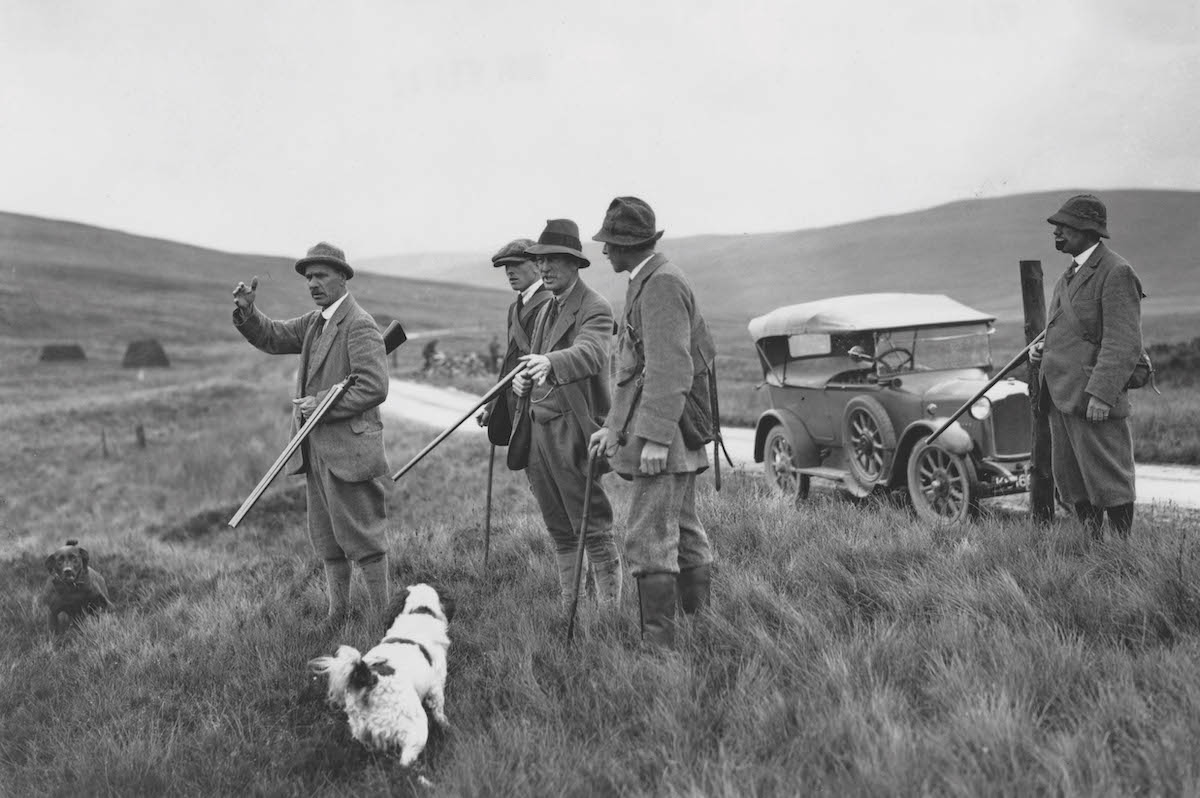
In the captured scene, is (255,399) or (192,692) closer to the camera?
(192,692)

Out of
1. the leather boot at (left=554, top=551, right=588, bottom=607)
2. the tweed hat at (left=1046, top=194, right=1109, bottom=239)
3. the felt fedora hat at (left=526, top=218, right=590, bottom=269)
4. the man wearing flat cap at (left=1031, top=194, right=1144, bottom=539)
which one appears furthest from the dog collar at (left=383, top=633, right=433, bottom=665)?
the tweed hat at (left=1046, top=194, right=1109, bottom=239)

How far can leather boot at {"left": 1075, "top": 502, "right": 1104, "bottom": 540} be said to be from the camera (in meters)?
5.20

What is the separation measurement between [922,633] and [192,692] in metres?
3.75

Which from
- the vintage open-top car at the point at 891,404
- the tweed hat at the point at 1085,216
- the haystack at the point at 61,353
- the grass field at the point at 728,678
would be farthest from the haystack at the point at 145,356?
the tweed hat at the point at 1085,216

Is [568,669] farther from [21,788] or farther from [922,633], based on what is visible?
[21,788]

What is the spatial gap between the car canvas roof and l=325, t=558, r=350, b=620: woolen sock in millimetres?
5530

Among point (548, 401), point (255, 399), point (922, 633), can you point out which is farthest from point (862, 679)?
point (255, 399)

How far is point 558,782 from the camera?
3.15 metres

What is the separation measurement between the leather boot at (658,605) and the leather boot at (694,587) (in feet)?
1.26

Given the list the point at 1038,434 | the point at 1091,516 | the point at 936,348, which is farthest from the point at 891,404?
the point at 1091,516

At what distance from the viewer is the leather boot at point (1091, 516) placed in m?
5.20

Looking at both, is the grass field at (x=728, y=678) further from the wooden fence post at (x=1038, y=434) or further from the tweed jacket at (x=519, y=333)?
the tweed jacket at (x=519, y=333)

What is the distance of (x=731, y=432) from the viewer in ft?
49.8

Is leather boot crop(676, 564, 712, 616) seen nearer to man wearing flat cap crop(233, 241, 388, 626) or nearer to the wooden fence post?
man wearing flat cap crop(233, 241, 388, 626)
